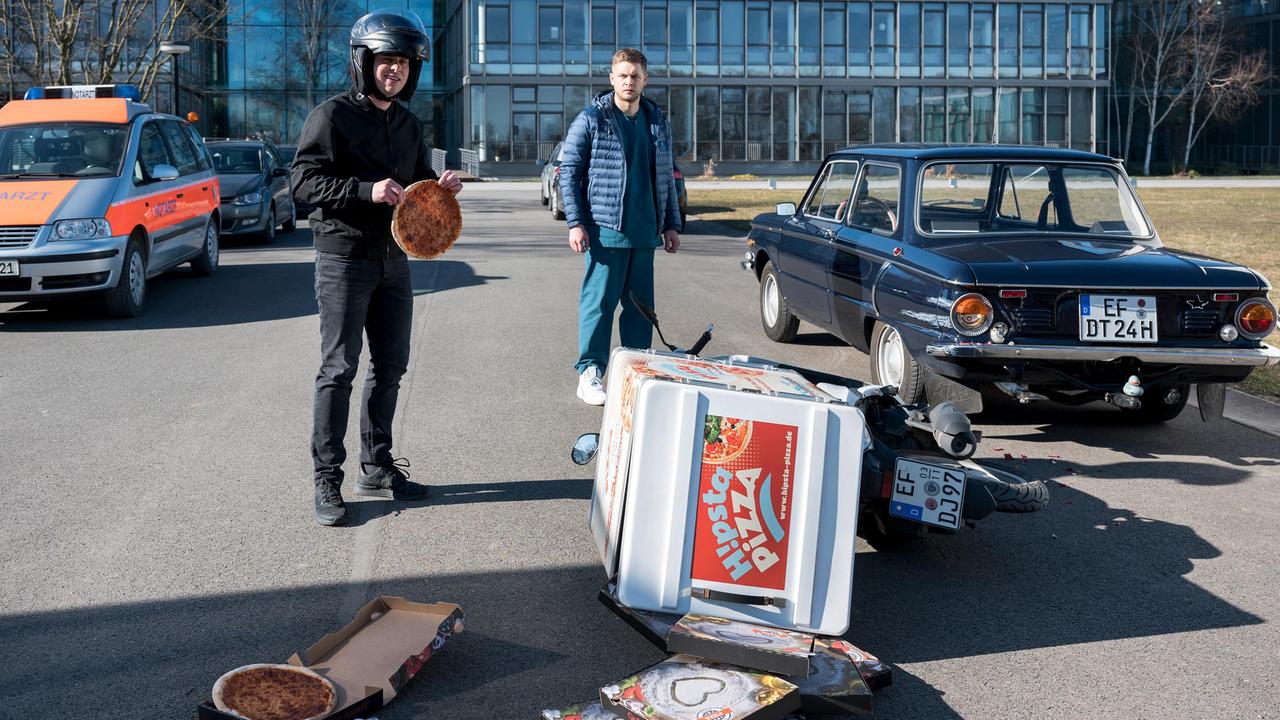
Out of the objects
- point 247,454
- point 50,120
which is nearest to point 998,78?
point 50,120

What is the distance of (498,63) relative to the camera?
53.1 m

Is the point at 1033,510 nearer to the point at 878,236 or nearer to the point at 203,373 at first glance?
the point at 878,236

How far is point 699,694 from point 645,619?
534 mm

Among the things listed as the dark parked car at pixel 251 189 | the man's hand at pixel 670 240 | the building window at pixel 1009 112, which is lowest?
the man's hand at pixel 670 240

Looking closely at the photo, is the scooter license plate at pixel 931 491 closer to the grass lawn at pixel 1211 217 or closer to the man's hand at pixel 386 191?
the man's hand at pixel 386 191

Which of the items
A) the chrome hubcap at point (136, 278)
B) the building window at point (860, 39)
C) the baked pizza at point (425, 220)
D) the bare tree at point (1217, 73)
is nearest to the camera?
the baked pizza at point (425, 220)

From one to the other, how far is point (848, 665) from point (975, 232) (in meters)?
4.52

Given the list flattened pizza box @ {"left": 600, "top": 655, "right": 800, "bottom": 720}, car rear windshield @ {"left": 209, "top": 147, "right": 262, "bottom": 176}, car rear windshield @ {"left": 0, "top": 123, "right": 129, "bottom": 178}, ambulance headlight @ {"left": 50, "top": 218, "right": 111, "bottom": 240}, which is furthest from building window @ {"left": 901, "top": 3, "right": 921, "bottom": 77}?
flattened pizza box @ {"left": 600, "top": 655, "right": 800, "bottom": 720}

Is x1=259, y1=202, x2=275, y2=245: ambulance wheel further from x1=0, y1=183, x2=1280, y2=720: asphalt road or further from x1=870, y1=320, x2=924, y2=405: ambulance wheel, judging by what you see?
x1=870, y1=320, x2=924, y2=405: ambulance wheel

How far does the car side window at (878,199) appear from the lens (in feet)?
26.5

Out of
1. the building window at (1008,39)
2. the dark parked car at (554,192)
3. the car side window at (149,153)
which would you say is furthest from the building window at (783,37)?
the car side window at (149,153)

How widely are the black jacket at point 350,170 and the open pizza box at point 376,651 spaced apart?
187 cm

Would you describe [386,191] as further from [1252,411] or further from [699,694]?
[1252,411]

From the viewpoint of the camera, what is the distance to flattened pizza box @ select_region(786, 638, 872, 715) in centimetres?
358
